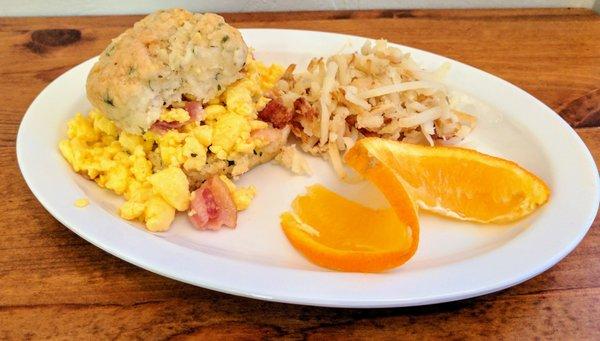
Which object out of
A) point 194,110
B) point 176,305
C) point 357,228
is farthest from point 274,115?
point 176,305

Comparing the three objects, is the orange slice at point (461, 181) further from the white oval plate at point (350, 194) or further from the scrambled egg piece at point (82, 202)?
the scrambled egg piece at point (82, 202)

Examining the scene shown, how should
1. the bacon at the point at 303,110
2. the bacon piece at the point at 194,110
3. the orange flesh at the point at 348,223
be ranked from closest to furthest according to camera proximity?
the orange flesh at the point at 348,223, the bacon piece at the point at 194,110, the bacon at the point at 303,110

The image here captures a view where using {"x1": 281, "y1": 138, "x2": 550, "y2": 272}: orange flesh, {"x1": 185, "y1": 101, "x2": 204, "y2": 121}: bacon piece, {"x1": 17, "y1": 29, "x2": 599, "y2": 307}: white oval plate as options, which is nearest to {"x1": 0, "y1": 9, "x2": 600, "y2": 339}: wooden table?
{"x1": 17, "y1": 29, "x2": 599, "y2": 307}: white oval plate

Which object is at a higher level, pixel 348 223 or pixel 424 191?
pixel 424 191

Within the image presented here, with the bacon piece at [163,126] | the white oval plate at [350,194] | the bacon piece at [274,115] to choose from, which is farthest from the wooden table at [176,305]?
the bacon piece at [274,115]

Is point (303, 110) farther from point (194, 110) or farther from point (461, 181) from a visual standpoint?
point (461, 181)

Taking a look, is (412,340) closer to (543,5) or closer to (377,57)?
(377,57)

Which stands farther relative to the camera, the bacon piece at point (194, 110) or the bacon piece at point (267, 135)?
the bacon piece at point (267, 135)
